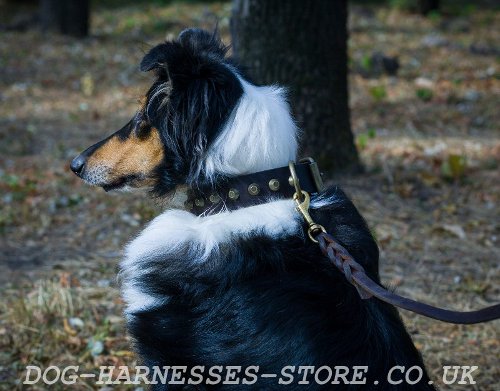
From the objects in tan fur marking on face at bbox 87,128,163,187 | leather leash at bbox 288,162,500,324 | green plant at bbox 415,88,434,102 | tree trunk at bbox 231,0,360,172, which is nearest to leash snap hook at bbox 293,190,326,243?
leather leash at bbox 288,162,500,324

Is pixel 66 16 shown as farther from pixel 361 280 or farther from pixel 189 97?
pixel 361 280

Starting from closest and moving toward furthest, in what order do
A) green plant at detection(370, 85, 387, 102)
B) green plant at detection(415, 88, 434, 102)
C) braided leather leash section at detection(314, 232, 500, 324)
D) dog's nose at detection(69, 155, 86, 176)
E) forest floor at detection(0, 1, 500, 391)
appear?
braided leather leash section at detection(314, 232, 500, 324) < dog's nose at detection(69, 155, 86, 176) < forest floor at detection(0, 1, 500, 391) < green plant at detection(370, 85, 387, 102) < green plant at detection(415, 88, 434, 102)

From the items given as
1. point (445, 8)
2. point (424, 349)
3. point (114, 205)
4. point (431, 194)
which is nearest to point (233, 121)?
point (424, 349)

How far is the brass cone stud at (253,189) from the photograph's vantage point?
2.43 metres

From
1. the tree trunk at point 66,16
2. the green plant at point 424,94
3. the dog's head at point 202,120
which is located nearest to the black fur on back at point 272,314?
the dog's head at point 202,120

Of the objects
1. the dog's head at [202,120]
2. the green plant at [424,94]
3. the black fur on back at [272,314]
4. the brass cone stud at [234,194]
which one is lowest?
the green plant at [424,94]

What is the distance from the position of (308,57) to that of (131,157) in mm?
2737

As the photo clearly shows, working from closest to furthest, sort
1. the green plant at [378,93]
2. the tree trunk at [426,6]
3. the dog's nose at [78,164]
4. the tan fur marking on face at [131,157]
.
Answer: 1. the tan fur marking on face at [131,157]
2. the dog's nose at [78,164]
3. the green plant at [378,93]
4. the tree trunk at [426,6]

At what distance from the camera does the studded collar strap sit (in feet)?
7.99

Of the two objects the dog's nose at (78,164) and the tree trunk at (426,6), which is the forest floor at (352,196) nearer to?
the dog's nose at (78,164)

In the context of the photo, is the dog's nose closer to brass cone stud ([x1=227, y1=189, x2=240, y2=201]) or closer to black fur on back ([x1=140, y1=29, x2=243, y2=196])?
black fur on back ([x1=140, y1=29, x2=243, y2=196])

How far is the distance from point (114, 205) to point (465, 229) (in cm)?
281

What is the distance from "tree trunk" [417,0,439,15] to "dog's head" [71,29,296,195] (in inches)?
490

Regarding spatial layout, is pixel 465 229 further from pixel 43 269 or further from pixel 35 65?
pixel 35 65
